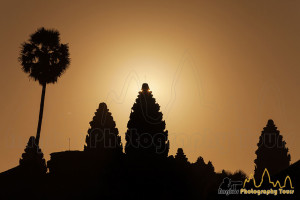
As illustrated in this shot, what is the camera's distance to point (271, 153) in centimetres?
10581

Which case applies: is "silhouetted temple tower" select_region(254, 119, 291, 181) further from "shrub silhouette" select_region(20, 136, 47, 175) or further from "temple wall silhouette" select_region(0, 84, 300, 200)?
"shrub silhouette" select_region(20, 136, 47, 175)

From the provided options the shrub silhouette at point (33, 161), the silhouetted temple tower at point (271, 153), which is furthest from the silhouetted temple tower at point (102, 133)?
the silhouetted temple tower at point (271, 153)

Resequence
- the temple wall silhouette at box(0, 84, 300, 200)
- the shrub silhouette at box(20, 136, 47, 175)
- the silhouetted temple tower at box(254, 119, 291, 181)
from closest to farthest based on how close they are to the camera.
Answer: the temple wall silhouette at box(0, 84, 300, 200)
the shrub silhouette at box(20, 136, 47, 175)
the silhouetted temple tower at box(254, 119, 291, 181)

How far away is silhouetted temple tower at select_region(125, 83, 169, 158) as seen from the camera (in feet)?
262

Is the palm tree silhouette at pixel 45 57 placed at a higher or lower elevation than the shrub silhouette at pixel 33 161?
higher

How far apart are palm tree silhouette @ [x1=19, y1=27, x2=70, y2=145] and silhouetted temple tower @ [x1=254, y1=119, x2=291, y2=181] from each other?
32564 mm

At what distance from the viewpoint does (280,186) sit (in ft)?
173

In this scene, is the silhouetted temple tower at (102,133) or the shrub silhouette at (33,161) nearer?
the shrub silhouette at (33,161)

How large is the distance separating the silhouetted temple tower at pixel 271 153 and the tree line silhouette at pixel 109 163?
0.48 feet

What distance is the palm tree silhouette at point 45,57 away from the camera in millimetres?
89562

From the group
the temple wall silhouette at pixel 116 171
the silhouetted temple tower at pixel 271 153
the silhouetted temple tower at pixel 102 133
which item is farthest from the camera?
the silhouetted temple tower at pixel 271 153

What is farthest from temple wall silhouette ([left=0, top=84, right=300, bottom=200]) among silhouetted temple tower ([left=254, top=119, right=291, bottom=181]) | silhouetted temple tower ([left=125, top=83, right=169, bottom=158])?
silhouetted temple tower ([left=254, top=119, right=291, bottom=181])

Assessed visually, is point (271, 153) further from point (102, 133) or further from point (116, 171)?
point (116, 171)

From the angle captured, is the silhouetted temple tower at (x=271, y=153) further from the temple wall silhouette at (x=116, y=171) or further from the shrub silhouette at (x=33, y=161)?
the shrub silhouette at (x=33, y=161)
